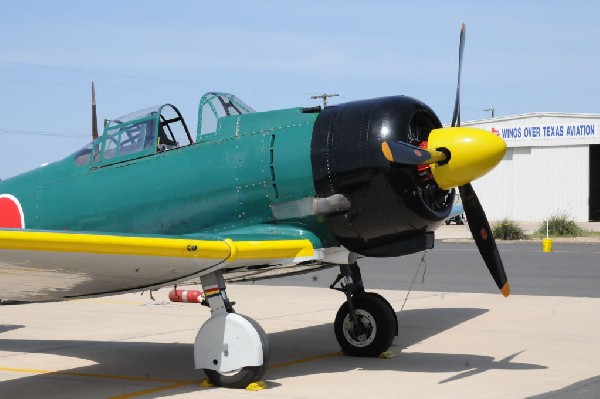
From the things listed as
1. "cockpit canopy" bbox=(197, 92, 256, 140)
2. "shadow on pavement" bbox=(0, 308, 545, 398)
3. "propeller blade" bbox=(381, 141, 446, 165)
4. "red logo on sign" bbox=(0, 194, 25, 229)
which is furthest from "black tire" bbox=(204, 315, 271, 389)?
"red logo on sign" bbox=(0, 194, 25, 229)

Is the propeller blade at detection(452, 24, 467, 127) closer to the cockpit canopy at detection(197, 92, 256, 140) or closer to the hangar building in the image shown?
the cockpit canopy at detection(197, 92, 256, 140)

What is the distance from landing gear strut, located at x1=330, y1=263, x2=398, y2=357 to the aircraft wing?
5.76ft

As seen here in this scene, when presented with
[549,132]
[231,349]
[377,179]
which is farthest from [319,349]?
[549,132]

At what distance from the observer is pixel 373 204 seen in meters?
8.38

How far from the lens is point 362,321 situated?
10.2 meters

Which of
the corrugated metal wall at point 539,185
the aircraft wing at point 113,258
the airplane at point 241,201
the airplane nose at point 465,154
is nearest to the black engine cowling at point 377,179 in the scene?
the airplane at point 241,201

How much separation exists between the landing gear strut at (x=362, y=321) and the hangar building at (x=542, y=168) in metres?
42.8

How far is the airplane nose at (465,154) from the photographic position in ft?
26.2

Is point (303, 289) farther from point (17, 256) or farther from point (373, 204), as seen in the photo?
point (17, 256)

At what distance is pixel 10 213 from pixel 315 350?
367 centimetres

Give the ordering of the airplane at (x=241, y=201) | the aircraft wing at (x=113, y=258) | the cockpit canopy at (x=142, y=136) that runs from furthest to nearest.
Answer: the cockpit canopy at (x=142, y=136) → the airplane at (x=241, y=201) → the aircraft wing at (x=113, y=258)

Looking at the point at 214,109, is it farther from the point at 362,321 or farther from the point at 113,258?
the point at 362,321

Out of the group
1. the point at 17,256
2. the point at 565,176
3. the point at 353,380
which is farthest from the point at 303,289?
the point at 565,176

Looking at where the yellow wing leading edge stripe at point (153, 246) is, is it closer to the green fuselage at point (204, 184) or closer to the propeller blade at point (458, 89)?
the green fuselage at point (204, 184)
